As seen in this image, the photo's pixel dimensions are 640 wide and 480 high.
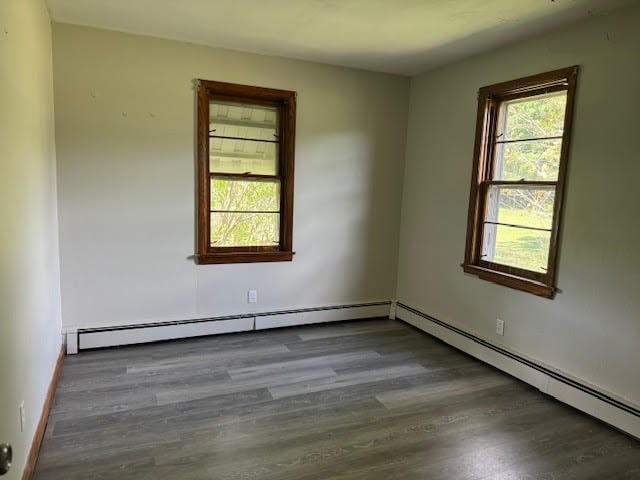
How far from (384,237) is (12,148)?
131 inches

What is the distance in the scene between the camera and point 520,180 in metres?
3.29

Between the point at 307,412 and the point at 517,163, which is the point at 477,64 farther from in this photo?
the point at 307,412

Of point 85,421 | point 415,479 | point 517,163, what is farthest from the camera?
point 517,163

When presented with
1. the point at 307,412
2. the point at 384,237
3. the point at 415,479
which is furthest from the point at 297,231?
the point at 415,479

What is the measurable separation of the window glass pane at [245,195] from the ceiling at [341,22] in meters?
1.11

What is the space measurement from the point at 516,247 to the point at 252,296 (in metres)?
2.25

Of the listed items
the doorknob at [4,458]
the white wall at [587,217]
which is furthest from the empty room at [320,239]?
the doorknob at [4,458]

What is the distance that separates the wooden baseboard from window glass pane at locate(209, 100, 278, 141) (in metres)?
2.14

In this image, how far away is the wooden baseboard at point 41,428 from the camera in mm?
1984

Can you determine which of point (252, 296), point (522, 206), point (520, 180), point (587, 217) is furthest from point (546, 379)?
point (252, 296)

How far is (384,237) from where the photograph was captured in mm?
4516

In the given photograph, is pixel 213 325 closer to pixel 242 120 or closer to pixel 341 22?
pixel 242 120

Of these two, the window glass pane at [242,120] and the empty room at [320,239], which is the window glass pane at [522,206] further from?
the window glass pane at [242,120]

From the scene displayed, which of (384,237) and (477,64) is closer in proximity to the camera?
(477,64)
